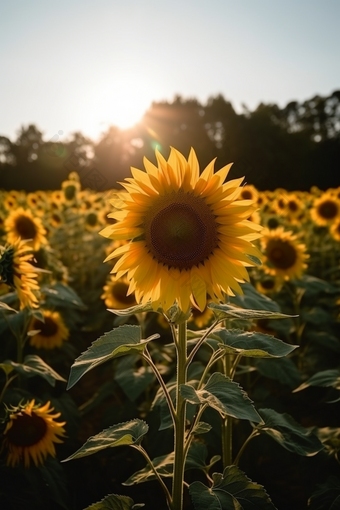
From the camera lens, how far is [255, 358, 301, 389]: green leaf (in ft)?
9.91

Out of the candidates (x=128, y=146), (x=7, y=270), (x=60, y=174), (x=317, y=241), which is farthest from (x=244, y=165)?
(x=7, y=270)

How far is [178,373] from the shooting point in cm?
A: 174

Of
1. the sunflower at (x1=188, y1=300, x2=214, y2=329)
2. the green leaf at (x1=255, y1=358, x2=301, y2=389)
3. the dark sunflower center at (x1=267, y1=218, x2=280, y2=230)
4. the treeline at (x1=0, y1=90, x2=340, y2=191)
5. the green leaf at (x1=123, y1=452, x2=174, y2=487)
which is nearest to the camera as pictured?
the green leaf at (x1=123, y1=452, x2=174, y2=487)

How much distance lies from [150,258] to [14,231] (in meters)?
3.62

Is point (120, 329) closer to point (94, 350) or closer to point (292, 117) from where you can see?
point (94, 350)

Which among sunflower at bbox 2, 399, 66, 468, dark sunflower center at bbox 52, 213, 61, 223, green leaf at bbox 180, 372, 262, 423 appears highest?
dark sunflower center at bbox 52, 213, 61, 223

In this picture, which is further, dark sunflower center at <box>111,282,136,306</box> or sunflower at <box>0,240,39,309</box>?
dark sunflower center at <box>111,282,136,306</box>

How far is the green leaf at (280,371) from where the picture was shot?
3020mm

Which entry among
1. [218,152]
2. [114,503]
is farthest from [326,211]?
[218,152]

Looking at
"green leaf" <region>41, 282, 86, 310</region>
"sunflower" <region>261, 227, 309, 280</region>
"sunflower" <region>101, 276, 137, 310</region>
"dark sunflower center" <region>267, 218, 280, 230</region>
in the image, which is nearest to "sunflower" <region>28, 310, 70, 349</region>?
"green leaf" <region>41, 282, 86, 310</region>

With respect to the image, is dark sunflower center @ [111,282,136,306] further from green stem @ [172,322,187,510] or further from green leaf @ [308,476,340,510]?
green stem @ [172,322,187,510]

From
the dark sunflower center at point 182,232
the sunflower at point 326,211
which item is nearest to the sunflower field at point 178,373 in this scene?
the dark sunflower center at point 182,232

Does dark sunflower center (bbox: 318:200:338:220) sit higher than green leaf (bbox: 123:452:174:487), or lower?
higher

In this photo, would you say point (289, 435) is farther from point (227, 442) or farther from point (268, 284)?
point (268, 284)
